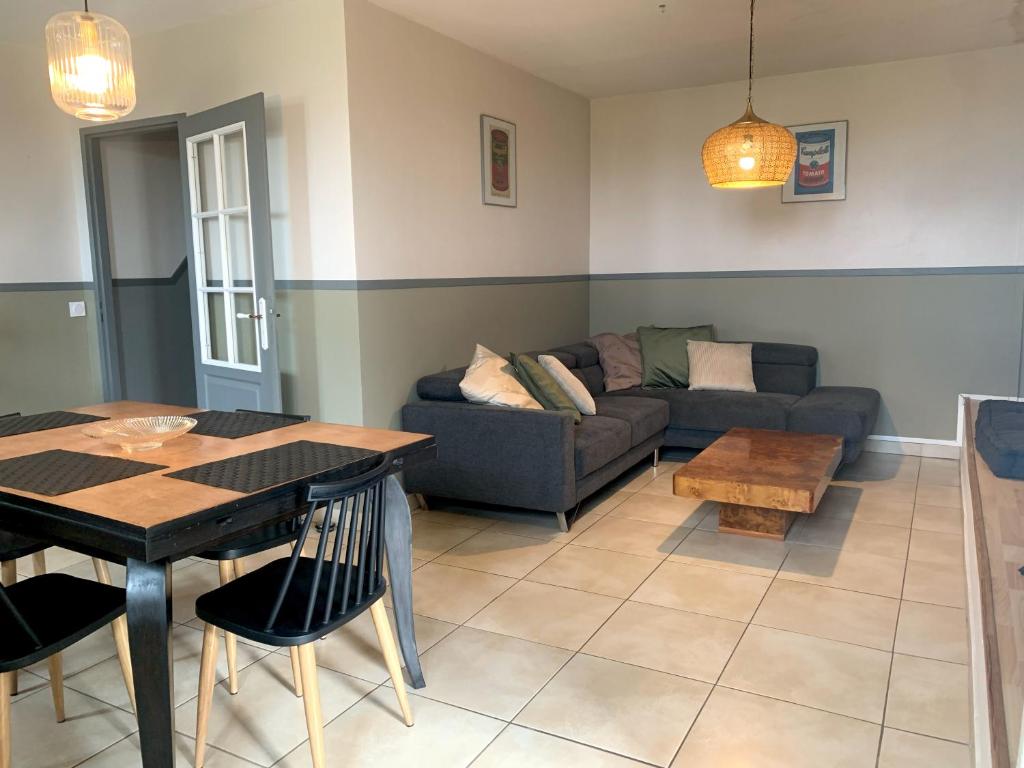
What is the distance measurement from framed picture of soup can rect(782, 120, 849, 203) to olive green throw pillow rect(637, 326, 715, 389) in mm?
1147

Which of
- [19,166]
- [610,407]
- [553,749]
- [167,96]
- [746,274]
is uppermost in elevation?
[167,96]

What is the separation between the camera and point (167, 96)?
4.26 m

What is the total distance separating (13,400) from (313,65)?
2.75m

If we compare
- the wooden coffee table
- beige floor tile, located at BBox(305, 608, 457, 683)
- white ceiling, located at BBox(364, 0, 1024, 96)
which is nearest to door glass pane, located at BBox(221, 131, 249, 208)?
white ceiling, located at BBox(364, 0, 1024, 96)

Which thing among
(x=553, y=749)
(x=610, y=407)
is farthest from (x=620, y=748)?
A: (x=610, y=407)

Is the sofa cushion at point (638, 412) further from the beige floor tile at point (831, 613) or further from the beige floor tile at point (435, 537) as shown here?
the beige floor tile at point (831, 613)

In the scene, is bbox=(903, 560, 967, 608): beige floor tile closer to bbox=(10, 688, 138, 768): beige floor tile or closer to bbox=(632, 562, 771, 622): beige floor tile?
bbox=(632, 562, 771, 622): beige floor tile

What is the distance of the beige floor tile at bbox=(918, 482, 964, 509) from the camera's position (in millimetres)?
4078

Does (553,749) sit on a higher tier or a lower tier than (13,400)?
lower

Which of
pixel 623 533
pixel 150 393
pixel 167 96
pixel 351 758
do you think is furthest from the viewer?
pixel 150 393

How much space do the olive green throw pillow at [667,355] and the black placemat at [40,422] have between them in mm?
3556

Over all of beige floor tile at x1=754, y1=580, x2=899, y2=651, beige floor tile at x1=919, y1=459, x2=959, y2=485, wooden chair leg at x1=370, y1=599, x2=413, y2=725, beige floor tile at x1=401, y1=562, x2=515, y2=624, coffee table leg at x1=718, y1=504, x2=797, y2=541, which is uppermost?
wooden chair leg at x1=370, y1=599, x2=413, y2=725

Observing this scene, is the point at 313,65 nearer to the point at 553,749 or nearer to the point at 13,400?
the point at 13,400

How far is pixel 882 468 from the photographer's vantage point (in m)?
4.83
